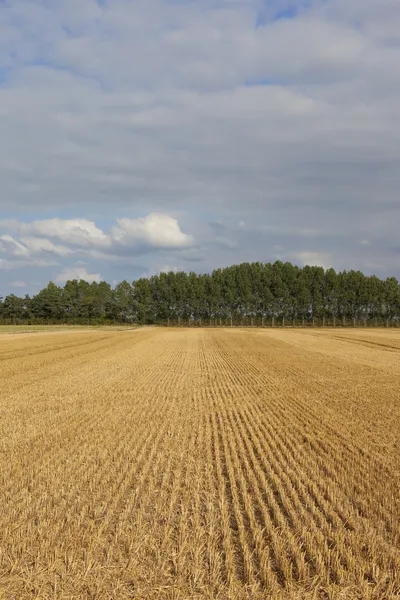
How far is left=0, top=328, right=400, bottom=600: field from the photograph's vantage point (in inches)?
216

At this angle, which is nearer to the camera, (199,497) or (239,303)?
(199,497)

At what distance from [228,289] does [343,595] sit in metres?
121

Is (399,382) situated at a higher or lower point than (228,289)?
lower

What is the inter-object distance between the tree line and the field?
107324 millimetres

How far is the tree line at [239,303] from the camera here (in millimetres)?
122938

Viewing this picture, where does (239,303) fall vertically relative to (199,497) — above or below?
above

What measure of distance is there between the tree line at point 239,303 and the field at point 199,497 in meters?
107

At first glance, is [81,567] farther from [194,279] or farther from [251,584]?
[194,279]

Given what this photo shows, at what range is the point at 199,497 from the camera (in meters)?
7.83

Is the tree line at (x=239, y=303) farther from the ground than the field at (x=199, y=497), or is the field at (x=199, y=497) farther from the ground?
the tree line at (x=239, y=303)

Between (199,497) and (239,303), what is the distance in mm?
117674

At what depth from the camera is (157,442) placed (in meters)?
11.2

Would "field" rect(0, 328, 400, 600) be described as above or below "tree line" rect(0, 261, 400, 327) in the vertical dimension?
below

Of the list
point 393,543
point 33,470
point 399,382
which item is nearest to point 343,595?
point 393,543
